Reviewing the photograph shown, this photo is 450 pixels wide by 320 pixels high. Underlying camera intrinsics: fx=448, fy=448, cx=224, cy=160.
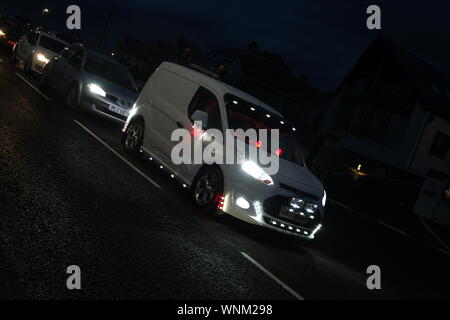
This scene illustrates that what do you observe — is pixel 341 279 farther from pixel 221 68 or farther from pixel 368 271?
pixel 221 68

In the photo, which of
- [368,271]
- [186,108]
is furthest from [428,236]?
[186,108]

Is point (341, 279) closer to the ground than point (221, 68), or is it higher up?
closer to the ground

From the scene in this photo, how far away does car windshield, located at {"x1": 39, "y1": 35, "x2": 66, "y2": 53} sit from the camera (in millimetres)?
17453

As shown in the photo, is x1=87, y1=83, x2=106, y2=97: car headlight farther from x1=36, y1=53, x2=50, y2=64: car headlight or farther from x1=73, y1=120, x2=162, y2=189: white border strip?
x1=36, y1=53, x2=50, y2=64: car headlight

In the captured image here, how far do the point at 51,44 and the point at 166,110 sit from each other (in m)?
11.4

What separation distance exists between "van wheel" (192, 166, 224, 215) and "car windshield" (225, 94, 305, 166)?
856 millimetres

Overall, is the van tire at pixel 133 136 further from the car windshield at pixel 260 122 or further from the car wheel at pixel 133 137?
the car windshield at pixel 260 122

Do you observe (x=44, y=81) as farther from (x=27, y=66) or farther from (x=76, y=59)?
(x=27, y=66)

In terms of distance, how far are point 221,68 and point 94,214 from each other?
8.92 m

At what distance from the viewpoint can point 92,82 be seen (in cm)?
1215

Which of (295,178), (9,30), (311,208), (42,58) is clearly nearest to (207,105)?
(295,178)

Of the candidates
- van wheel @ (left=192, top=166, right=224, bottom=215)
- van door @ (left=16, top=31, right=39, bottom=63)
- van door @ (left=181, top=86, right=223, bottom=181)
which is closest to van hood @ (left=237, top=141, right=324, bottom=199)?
van wheel @ (left=192, top=166, right=224, bottom=215)

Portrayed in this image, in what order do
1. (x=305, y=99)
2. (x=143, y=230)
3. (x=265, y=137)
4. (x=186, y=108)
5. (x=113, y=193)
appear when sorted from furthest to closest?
(x=305, y=99) < (x=186, y=108) < (x=265, y=137) < (x=113, y=193) < (x=143, y=230)

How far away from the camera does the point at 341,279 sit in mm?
6234
